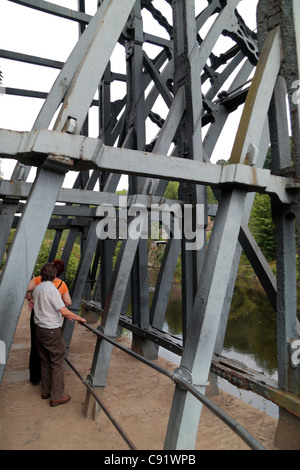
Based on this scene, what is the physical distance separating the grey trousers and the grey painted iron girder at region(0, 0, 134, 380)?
1737 mm

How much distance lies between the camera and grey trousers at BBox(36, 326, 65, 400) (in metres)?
3.52

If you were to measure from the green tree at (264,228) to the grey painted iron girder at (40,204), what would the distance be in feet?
86.1

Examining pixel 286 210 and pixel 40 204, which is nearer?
pixel 40 204

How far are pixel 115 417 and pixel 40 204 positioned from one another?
104 inches

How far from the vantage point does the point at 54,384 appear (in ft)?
12.0

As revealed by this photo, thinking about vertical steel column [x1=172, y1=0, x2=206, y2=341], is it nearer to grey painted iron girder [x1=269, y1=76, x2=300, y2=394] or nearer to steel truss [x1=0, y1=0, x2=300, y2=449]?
steel truss [x1=0, y1=0, x2=300, y2=449]

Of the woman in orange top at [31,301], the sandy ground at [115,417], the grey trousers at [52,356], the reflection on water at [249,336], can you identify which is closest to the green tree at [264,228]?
the reflection on water at [249,336]

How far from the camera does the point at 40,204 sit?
6.32 ft

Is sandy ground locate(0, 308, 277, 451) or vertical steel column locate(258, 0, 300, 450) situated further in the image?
sandy ground locate(0, 308, 277, 451)

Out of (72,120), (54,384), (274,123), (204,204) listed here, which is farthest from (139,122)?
(54,384)

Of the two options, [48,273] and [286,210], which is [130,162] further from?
[48,273]

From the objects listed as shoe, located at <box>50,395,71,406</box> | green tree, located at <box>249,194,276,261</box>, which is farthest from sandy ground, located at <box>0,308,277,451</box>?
green tree, located at <box>249,194,276,261</box>

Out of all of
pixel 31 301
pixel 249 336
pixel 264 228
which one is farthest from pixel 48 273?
pixel 264 228

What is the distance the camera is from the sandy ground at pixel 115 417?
3070 mm
